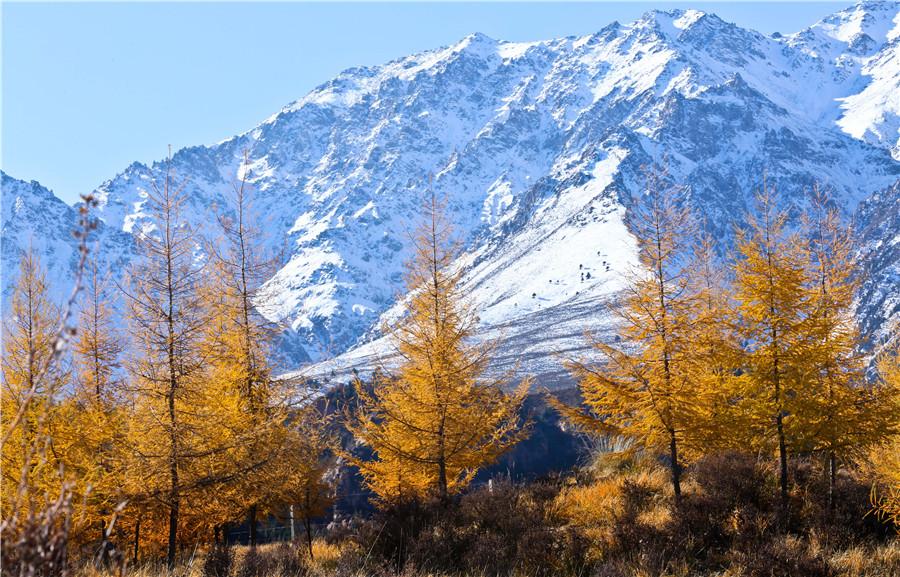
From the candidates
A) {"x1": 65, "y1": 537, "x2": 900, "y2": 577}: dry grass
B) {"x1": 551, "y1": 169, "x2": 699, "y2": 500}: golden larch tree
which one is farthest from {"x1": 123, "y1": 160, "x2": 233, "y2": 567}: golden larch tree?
{"x1": 551, "y1": 169, "x2": 699, "y2": 500}: golden larch tree

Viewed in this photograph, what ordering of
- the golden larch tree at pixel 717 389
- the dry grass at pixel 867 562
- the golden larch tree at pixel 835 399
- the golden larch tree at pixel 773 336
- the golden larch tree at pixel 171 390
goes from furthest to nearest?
the golden larch tree at pixel 717 389 < the golden larch tree at pixel 773 336 < the golden larch tree at pixel 835 399 < the golden larch tree at pixel 171 390 < the dry grass at pixel 867 562

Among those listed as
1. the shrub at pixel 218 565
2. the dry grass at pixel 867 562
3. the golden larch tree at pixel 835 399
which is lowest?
the dry grass at pixel 867 562

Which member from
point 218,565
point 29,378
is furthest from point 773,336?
point 29,378

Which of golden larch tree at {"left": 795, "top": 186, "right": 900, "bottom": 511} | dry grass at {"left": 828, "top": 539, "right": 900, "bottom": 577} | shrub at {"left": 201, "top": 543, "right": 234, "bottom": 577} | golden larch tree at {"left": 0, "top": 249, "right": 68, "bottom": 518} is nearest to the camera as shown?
shrub at {"left": 201, "top": 543, "right": 234, "bottom": 577}

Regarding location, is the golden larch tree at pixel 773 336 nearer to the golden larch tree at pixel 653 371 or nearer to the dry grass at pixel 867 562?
the golden larch tree at pixel 653 371

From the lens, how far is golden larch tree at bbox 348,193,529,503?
13.6 m

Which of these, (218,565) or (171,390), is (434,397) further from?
(218,565)

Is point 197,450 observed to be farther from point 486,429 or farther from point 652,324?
point 652,324

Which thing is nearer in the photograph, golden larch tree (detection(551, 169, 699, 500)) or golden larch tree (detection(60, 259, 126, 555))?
golden larch tree (detection(60, 259, 126, 555))

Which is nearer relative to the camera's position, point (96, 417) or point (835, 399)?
point (835, 399)

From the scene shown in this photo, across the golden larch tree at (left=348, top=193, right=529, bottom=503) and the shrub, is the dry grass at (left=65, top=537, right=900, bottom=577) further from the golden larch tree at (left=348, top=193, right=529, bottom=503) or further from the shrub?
the golden larch tree at (left=348, top=193, right=529, bottom=503)

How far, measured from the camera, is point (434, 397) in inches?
534

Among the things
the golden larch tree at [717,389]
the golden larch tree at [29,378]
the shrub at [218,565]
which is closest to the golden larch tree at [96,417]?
the golden larch tree at [29,378]

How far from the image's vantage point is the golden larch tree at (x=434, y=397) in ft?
44.8
